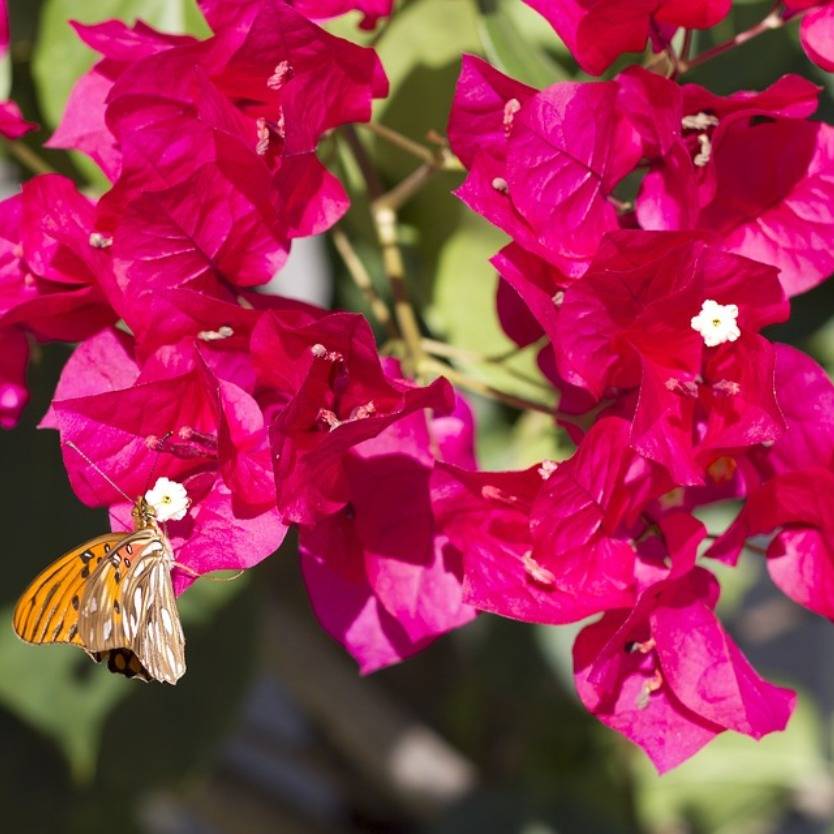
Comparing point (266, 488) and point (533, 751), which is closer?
point (266, 488)

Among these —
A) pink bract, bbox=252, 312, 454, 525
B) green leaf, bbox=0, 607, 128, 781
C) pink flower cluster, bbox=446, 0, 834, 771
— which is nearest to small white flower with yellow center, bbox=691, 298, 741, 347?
pink flower cluster, bbox=446, 0, 834, 771

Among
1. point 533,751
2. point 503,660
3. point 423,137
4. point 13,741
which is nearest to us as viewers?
point 423,137

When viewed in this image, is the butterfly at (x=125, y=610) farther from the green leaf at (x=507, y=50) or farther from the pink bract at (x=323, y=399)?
the green leaf at (x=507, y=50)

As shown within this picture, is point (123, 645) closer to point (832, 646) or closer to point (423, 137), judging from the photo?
point (423, 137)

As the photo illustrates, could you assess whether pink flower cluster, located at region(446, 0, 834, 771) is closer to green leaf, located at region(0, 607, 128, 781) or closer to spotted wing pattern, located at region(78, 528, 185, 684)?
spotted wing pattern, located at region(78, 528, 185, 684)

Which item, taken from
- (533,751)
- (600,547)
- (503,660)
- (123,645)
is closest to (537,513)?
(600,547)

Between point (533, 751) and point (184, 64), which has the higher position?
point (184, 64)

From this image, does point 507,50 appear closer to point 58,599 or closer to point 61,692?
point 58,599
